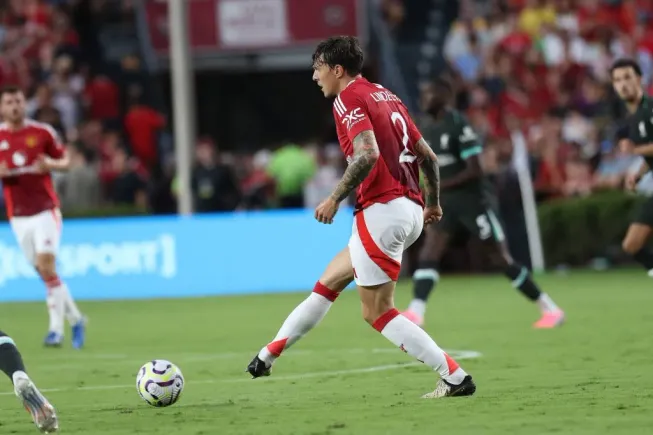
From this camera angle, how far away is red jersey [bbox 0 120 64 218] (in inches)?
563

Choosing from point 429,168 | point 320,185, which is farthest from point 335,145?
point 429,168

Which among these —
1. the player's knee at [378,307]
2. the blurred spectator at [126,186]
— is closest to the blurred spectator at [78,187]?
the blurred spectator at [126,186]

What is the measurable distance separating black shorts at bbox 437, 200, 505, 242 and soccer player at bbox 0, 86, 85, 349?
3822 mm

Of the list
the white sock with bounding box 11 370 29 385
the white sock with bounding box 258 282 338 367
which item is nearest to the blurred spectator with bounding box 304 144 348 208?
the white sock with bounding box 258 282 338 367

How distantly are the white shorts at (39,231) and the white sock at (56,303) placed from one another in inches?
12.2

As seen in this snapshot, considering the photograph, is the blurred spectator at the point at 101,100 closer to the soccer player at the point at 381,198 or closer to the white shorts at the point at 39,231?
the white shorts at the point at 39,231

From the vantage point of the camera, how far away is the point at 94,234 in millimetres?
21734

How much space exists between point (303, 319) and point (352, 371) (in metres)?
1.56

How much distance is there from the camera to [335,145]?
28125 millimetres

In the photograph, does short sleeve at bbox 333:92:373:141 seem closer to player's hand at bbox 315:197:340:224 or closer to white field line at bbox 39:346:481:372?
player's hand at bbox 315:197:340:224

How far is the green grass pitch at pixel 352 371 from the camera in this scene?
26.1ft

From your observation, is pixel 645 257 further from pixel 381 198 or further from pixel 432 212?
pixel 381 198

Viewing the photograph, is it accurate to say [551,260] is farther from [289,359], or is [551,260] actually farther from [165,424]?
[165,424]

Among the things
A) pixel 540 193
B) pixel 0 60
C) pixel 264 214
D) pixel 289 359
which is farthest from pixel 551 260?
pixel 289 359
